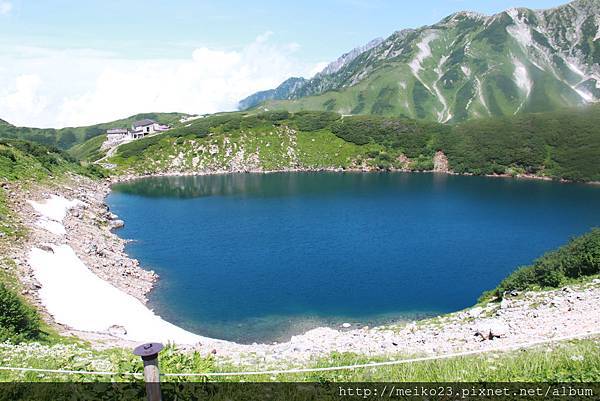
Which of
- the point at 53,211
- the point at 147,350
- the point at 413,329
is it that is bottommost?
the point at 413,329

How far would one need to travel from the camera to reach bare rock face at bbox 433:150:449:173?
446 ft

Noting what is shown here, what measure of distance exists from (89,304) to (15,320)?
11.9 metres

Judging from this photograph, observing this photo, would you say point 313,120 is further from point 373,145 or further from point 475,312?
point 475,312

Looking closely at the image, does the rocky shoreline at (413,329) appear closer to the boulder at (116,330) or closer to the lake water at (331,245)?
the boulder at (116,330)

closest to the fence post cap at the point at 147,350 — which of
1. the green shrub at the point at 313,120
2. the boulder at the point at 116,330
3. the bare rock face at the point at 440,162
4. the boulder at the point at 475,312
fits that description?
the boulder at the point at 116,330

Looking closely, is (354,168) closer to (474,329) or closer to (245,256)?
(245,256)

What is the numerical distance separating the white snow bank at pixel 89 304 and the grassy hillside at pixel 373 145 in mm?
100099

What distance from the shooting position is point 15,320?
21172mm

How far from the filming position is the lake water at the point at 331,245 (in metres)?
38.3

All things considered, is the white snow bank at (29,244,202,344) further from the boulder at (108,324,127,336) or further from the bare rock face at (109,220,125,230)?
the bare rock face at (109,220,125,230)

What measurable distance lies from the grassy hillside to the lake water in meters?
23.8

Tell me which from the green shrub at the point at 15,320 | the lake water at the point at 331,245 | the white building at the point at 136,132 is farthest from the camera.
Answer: the white building at the point at 136,132

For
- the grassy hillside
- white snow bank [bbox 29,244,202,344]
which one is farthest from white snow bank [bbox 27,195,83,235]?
the grassy hillside

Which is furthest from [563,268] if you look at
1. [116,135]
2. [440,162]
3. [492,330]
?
[116,135]
